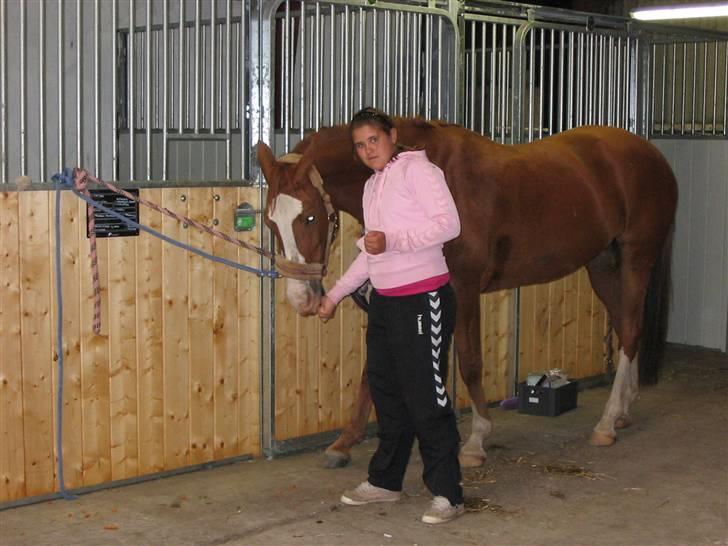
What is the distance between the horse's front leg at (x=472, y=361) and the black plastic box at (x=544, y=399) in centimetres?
85

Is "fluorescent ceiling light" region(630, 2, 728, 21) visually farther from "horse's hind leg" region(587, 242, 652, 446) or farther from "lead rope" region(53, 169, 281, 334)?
"lead rope" region(53, 169, 281, 334)

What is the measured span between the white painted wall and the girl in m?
3.76

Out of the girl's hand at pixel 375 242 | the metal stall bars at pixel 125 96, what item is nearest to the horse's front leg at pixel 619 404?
the girl's hand at pixel 375 242

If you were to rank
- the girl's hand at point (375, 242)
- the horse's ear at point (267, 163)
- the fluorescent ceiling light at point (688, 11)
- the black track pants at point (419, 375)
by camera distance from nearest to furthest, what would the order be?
the girl's hand at point (375, 242) < the black track pants at point (419, 375) < the horse's ear at point (267, 163) < the fluorescent ceiling light at point (688, 11)

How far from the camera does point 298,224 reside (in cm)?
347

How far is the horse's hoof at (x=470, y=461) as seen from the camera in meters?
4.08

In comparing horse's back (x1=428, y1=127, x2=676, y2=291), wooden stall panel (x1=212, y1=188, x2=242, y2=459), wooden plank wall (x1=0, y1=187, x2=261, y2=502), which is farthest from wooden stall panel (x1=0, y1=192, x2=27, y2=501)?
horse's back (x1=428, y1=127, x2=676, y2=291)

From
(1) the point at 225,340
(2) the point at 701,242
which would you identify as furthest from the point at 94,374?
(2) the point at 701,242

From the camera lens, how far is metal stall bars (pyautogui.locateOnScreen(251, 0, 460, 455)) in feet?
13.7

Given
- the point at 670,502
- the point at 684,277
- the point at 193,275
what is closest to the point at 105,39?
the point at 193,275

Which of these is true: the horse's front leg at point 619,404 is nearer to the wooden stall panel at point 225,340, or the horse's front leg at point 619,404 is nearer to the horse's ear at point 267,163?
the wooden stall panel at point 225,340

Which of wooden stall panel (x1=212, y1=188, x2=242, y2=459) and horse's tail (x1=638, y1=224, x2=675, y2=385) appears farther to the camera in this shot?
horse's tail (x1=638, y1=224, x2=675, y2=385)

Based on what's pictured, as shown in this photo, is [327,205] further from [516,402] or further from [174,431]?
[516,402]

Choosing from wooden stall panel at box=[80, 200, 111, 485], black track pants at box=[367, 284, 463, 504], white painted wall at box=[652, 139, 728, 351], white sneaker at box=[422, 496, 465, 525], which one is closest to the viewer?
black track pants at box=[367, 284, 463, 504]
